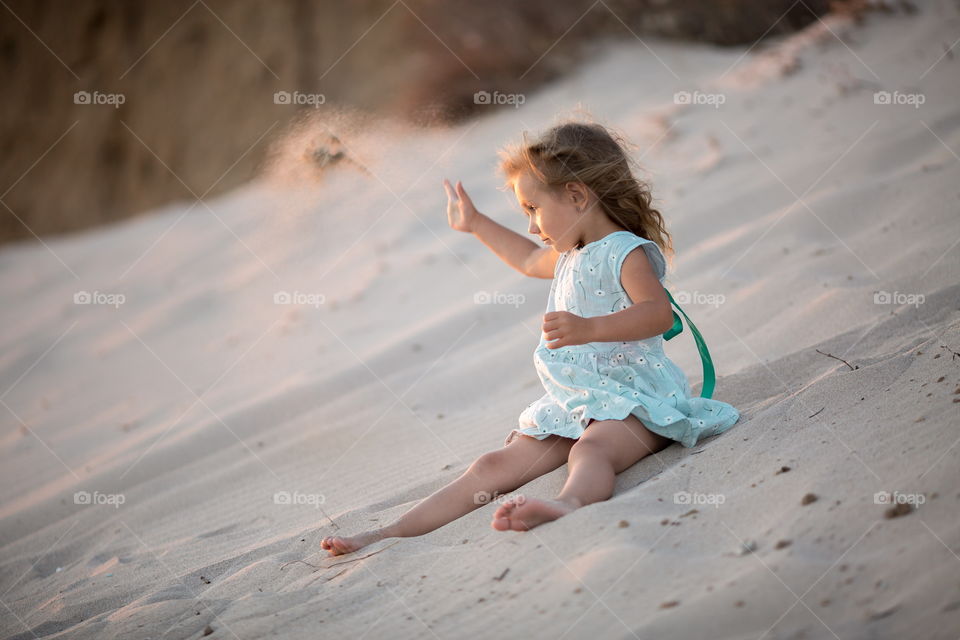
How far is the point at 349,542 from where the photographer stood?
2461 mm

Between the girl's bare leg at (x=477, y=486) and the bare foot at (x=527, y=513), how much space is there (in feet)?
1.12

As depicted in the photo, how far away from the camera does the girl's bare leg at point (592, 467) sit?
2.20 m

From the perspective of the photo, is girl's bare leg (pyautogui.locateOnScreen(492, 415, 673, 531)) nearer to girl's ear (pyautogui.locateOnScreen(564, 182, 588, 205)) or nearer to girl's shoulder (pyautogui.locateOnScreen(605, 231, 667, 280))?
girl's shoulder (pyautogui.locateOnScreen(605, 231, 667, 280))

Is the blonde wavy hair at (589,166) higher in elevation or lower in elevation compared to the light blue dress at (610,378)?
higher

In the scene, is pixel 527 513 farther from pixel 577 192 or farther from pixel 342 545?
pixel 577 192

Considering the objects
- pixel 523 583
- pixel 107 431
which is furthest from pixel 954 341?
pixel 107 431

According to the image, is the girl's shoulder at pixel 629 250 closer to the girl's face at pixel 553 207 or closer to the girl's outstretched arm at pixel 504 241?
the girl's face at pixel 553 207

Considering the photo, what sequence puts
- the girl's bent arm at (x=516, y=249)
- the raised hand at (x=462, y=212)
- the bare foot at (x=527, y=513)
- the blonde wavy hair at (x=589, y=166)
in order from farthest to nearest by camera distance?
the raised hand at (x=462, y=212) → the girl's bent arm at (x=516, y=249) → the blonde wavy hair at (x=589, y=166) → the bare foot at (x=527, y=513)

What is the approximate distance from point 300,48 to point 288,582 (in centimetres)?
1014

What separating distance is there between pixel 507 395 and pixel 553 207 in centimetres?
136

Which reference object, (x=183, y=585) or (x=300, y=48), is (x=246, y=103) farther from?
(x=183, y=585)

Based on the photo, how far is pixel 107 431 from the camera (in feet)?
16.8

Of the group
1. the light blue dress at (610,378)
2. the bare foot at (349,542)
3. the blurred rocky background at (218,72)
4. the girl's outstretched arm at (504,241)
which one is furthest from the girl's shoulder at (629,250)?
the blurred rocky background at (218,72)

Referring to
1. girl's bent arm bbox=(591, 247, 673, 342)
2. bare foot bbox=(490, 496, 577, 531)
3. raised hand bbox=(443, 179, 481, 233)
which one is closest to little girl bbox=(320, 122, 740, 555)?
girl's bent arm bbox=(591, 247, 673, 342)
